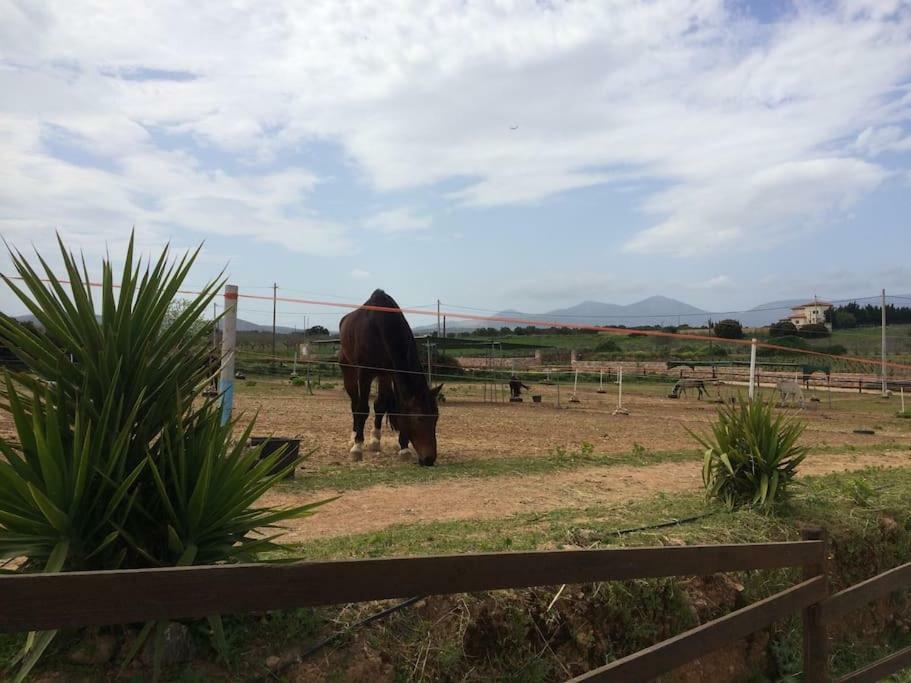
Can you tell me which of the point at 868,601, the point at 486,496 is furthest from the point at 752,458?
the point at 486,496

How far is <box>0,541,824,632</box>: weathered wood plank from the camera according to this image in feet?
4.25

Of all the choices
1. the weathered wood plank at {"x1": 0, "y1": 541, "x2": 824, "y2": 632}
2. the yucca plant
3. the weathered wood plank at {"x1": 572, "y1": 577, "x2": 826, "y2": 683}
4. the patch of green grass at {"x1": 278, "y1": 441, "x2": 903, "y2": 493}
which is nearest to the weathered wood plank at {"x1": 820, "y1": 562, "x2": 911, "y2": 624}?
the weathered wood plank at {"x1": 572, "y1": 577, "x2": 826, "y2": 683}

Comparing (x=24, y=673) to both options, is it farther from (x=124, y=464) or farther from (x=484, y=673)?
(x=484, y=673)

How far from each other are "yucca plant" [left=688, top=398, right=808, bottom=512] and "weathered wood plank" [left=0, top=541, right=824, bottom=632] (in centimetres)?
321

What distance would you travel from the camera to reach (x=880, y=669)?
3420 mm

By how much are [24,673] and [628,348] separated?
42.0 m

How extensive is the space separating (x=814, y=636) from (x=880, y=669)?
2.67 feet

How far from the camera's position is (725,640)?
255 cm

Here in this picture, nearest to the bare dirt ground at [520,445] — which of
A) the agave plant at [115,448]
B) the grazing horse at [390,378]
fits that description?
the grazing horse at [390,378]

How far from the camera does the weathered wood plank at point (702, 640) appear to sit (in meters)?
2.12

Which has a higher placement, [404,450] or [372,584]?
[372,584]

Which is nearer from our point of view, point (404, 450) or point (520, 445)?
point (404, 450)

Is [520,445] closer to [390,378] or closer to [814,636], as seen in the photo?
[390,378]

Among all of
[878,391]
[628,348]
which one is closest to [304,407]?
[878,391]
